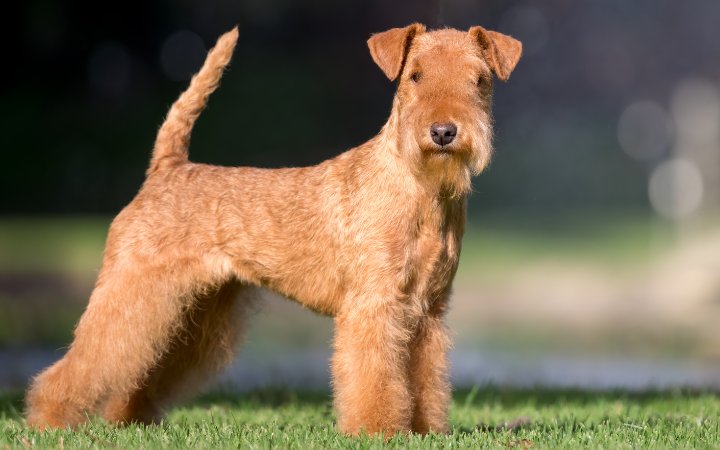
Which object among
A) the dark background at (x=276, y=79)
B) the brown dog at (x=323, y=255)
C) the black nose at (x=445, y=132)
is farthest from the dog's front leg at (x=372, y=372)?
the dark background at (x=276, y=79)

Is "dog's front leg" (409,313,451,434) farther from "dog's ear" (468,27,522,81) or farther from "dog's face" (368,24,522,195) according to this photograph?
"dog's ear" (468,27,522,81)

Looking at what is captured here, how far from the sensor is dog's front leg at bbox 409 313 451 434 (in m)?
4.89

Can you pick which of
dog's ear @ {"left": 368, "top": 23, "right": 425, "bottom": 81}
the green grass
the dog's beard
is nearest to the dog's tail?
dog's ear @ {"left": 368, "top": 23, "right": 425, "bottom": 81}

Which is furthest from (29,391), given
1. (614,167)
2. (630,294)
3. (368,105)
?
(614,167)

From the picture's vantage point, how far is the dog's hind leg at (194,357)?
5520mm

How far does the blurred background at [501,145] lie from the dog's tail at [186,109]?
5.23 metres

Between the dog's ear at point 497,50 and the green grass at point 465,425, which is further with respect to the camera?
the dog's ear at point 497,50

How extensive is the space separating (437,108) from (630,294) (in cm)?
1235

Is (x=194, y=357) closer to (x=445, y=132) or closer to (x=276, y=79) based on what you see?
(x=445, y=132)

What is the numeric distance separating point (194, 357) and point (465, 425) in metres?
1.41

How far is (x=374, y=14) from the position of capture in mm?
21594

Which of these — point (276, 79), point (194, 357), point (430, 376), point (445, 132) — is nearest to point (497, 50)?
point (445, 132)

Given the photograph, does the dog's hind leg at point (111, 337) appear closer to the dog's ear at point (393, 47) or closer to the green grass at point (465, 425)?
the green grass at point (465, 425)

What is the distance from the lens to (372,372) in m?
4.57
